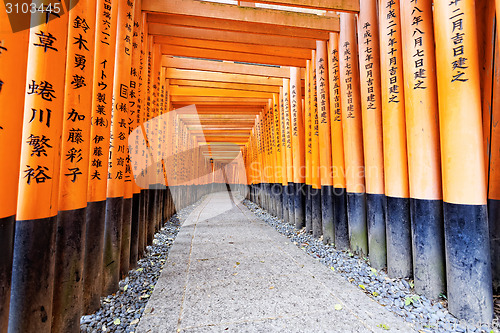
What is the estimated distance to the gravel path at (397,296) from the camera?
243cm

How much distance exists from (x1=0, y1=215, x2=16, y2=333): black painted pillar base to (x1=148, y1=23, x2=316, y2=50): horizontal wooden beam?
16.3 feet

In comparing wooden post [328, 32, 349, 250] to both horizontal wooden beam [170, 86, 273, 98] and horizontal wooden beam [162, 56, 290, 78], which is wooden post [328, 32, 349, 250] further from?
horizontal wooden beam [170, 86, 273, 98]

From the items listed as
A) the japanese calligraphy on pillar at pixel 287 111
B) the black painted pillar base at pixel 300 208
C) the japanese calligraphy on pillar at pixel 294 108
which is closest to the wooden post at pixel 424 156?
the black painted pillar base at pixel 300 208

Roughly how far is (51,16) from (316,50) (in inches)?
209

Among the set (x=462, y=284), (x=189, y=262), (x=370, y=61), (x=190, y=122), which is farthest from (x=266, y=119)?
(x=462, y=284)

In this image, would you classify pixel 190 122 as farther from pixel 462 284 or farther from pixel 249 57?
pixel 462 284

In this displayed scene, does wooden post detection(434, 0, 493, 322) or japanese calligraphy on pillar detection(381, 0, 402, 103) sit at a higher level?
japanese calligraphy on pillar detection(381, 0, 402, 103)

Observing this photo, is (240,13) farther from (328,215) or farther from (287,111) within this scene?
(328,215)

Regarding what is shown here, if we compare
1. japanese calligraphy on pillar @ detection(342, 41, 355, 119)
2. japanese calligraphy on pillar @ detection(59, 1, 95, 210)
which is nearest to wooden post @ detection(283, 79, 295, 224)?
japanese calligraphy on pillar @ detection(342, 41, 355, 119)

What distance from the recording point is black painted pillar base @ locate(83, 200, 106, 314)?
2787 mm

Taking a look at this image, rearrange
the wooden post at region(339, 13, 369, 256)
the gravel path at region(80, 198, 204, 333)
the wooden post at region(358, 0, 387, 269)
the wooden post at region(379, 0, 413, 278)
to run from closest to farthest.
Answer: the gravel path at region(80, 198, 204, 333) → the wooden post at region(379, 0, 413, 278) → the wooden post at region(358, 0, 387, 269) → the wooden post at region(339, 13, 369, 256)

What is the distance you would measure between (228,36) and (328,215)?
182 inches

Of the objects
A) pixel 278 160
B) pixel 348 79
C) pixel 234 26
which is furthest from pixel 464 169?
pixel 278 160

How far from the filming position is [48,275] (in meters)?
1.94
